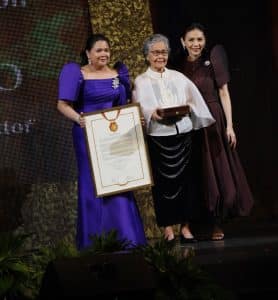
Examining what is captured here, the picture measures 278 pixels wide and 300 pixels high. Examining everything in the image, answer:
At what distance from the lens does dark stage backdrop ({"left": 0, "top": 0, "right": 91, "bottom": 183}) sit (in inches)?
289

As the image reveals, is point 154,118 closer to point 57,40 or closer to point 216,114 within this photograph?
point 216,114

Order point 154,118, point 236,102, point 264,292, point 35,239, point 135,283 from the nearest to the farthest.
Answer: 1. point 135,283
2. point 264,292
3. point 154,118
4. point 35,239
5. point 236,102

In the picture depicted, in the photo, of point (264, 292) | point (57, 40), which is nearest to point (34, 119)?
point (57, 40)

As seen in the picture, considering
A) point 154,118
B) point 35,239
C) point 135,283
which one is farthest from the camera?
point 35,239

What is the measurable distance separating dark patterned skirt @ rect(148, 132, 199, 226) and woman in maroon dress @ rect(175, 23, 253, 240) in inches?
5.9

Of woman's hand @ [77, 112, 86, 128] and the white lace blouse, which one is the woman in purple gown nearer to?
woman's hand @ [77, 112, 86, 128]

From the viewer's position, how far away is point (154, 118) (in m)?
6.37

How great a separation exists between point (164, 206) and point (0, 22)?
207 centimetres

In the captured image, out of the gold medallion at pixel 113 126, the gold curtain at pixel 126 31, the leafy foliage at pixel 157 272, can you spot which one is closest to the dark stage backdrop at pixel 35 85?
the gold curtain at pixel 126 31

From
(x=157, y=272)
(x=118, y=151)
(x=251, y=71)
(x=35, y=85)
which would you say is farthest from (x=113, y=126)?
(x=157, y=272)

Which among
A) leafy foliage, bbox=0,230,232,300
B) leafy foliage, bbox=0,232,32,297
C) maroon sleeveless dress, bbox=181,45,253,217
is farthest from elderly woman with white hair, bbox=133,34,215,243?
leafy foliage, bbox=0,232,32,297

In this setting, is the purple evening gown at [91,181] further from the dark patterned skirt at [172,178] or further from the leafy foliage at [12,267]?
the leafy foliage at [12,267]

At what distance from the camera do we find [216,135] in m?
6.68

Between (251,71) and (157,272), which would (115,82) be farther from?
(157,272)
